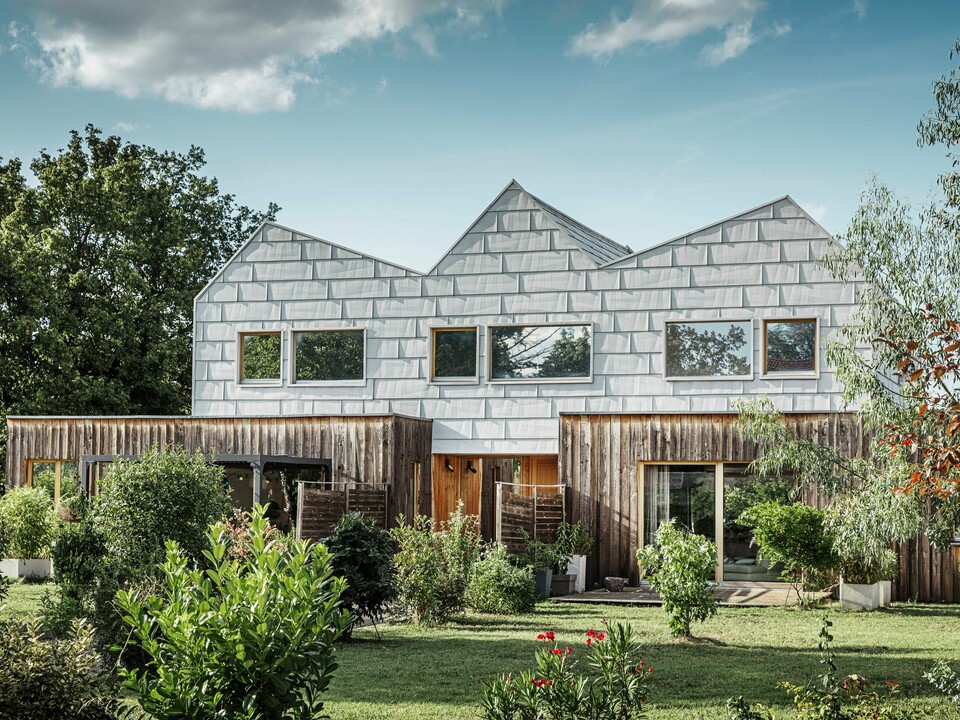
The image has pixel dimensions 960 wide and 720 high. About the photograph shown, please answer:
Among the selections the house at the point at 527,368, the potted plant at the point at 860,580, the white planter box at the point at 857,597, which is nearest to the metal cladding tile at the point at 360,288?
the house at the point at 527,368

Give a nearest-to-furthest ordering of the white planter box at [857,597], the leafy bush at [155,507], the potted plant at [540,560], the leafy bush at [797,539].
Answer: the leafy bush at [155,507]
the leafy bush at [797,539]
the white planter box at [857,597]
the potted plant at [540,560]

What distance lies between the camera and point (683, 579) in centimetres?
1232

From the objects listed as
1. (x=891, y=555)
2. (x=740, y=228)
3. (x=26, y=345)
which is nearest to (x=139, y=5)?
(x=740, y=228)

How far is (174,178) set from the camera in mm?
36000

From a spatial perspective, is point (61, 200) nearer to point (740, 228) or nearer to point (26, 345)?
point (26, 345)

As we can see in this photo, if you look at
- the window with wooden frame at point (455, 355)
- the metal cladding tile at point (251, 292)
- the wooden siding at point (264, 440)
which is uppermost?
the metal cladding tile at point (251, 292)

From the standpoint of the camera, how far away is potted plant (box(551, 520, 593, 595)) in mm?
17969

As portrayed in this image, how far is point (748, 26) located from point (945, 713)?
35.6 ft

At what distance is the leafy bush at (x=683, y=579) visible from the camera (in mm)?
12281

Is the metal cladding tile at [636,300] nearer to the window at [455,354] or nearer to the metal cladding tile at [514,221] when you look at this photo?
the metal cladding tile at [514,221]

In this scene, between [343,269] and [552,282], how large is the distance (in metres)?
4.44

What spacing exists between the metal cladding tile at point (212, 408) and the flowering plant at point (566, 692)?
17373 mm

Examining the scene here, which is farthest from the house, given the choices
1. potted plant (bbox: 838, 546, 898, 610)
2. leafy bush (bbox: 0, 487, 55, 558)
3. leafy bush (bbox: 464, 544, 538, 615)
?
leafy bush (bbox: 464, 544, 538, 615)

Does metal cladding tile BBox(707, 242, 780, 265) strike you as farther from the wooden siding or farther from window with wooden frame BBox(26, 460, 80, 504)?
window with wooden frame BBox(26, 460, 80, 504)
